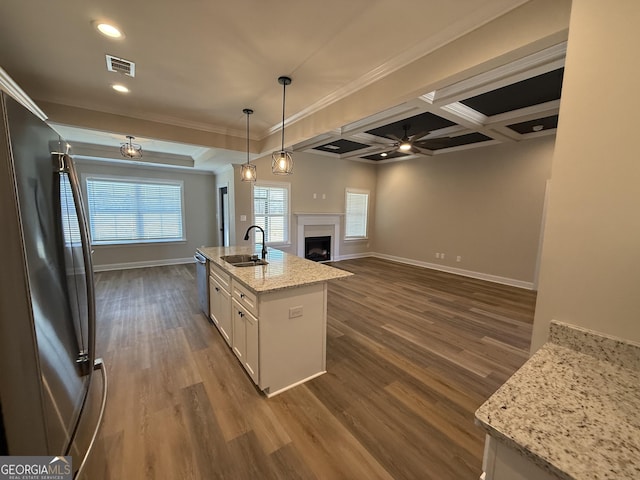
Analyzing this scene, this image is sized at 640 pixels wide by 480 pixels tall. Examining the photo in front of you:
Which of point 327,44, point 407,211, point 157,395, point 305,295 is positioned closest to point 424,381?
point 305,295

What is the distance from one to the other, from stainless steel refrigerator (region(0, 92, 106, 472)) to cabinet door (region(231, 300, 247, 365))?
122cm

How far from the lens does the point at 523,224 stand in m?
4.93

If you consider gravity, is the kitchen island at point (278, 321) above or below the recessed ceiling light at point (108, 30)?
below

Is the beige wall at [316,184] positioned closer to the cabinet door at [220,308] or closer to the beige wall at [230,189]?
the beige wall at [230,189]

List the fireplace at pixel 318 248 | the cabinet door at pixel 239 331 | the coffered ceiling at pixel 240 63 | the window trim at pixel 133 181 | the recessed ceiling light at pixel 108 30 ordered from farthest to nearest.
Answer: the fireplace at pixel 318 248
the window trim at pixel 133 181
the cabinet door at pixel 239 331
the recessed ceiling light at pixel 108 30
the coffered ceiling at pixel 240 63

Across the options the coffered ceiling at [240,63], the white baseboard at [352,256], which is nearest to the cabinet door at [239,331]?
the coffered ceiling at [240,63]

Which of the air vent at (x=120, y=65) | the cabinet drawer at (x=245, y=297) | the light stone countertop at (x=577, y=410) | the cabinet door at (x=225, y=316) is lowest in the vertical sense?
the cabinet door at (x=225, y=316)

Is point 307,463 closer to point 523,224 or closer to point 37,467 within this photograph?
point 37,467

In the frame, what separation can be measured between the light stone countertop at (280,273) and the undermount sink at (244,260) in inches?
3.1

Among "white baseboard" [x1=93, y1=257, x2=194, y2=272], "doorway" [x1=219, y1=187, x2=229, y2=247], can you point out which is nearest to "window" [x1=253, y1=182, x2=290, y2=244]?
"doorway" [x1=219, y1=187, x2=229, y2=247]

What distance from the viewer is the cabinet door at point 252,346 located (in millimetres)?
2016

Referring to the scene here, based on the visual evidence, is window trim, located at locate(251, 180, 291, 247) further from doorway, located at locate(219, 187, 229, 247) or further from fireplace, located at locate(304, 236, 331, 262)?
doorway, located at locate(219, 187, 229, 247)

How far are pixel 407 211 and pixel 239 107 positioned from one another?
510 cm

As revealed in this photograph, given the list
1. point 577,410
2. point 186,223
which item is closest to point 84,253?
point 577,410
